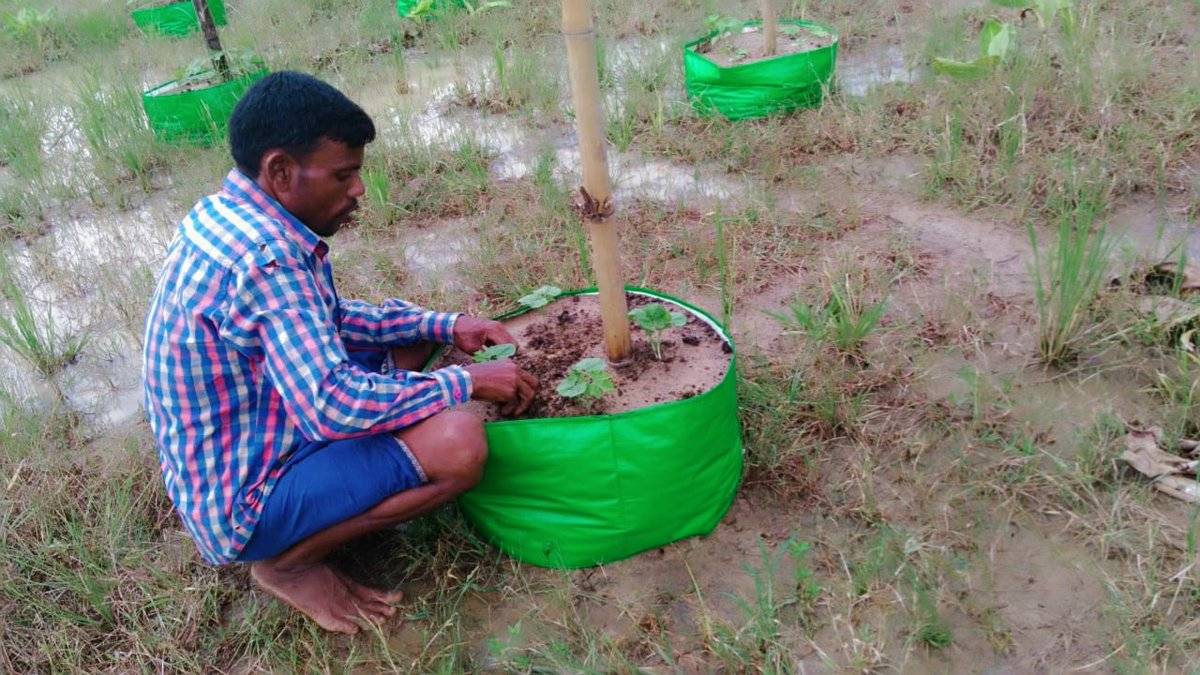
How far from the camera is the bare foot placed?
1.82m

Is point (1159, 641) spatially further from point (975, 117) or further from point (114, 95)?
point (114, 95)

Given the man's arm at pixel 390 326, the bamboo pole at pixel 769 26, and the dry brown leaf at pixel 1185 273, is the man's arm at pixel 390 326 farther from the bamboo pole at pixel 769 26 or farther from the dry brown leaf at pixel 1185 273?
the bamboo pole at pixel 769 26

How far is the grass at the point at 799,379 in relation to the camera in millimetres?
1699

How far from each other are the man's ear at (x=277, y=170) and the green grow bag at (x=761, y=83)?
245cm

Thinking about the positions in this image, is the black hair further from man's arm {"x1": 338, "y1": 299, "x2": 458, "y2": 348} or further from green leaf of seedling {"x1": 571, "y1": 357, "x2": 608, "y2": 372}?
green leaf of seedling {"x1": 571, "y1": 357, "x2": 608, "y2": 372}

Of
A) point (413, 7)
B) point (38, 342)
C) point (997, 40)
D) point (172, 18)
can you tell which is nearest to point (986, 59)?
point (997, 40)

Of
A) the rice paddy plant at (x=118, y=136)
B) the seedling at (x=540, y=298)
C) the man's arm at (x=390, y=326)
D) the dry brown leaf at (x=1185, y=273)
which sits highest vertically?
the rice paddy plant at (x=118, y=136)

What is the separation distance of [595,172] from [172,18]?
6176 millimetres

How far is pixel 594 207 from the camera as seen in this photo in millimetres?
1768

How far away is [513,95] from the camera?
14.4 feet

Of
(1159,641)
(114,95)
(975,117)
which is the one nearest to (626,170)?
(975,117)

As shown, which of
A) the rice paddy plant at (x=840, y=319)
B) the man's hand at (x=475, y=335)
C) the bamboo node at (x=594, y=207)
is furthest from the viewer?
the rice paddy plant at (x=840, y=319)

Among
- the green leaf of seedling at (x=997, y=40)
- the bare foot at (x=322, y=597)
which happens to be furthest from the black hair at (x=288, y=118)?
the green leaf of seedling at (x=997, y=40)

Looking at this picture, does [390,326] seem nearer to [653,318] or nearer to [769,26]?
[653,318]
